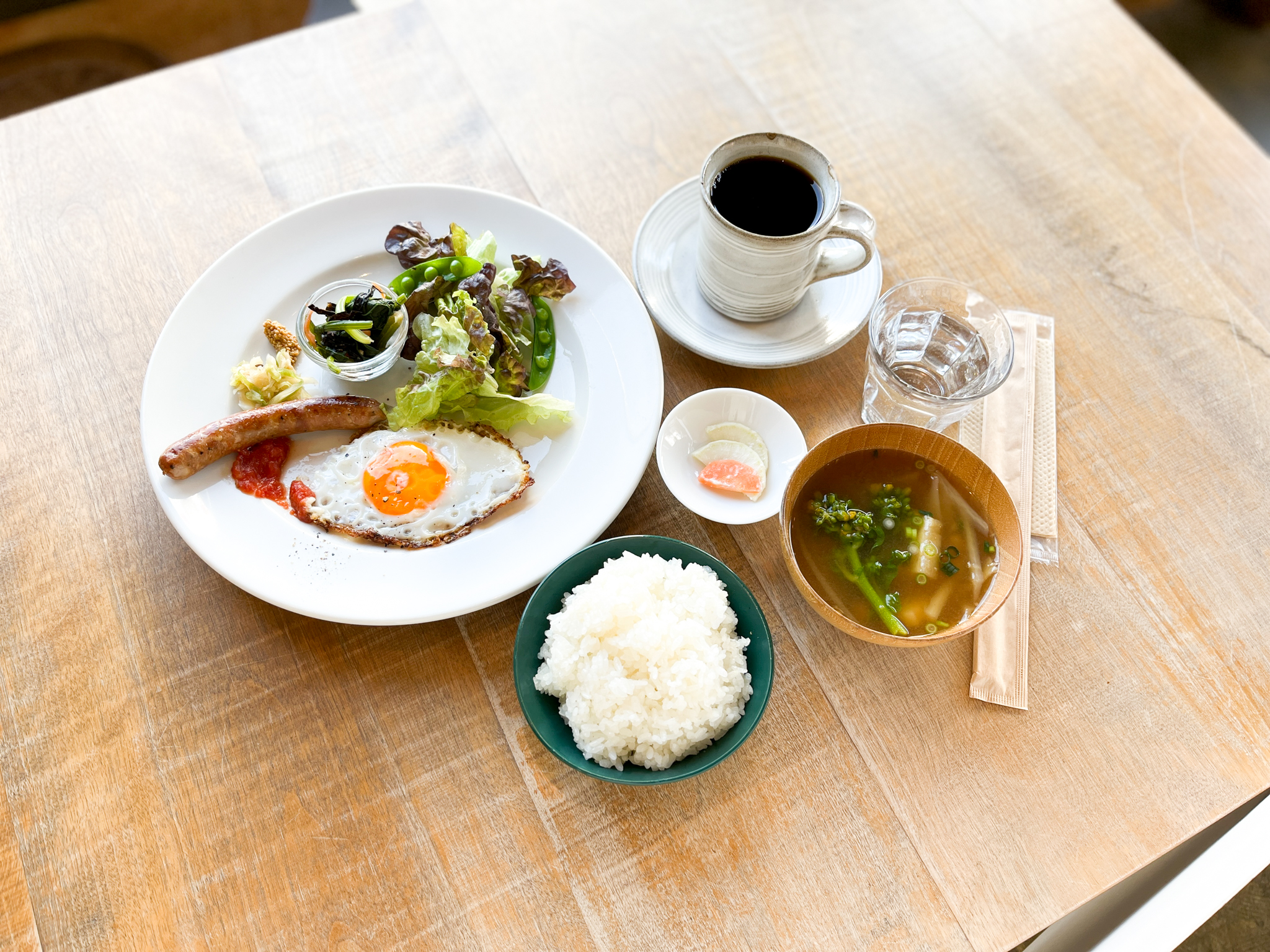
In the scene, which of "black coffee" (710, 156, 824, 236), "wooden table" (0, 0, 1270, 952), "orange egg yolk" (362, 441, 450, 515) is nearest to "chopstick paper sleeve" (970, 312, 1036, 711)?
"wooden table" (0, 0, 1270, 952)

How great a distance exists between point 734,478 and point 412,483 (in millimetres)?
801

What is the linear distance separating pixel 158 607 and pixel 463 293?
107cm

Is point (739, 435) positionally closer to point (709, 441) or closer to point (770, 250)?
point (709, 441)

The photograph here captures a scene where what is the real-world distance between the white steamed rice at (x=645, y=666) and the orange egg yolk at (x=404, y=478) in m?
0.51

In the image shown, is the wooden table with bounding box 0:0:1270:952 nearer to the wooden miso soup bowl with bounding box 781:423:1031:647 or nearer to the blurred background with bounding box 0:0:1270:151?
the wooden miso soup bowl with bounding box 781:423:1031:647

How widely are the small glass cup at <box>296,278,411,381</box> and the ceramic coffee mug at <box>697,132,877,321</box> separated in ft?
2.70

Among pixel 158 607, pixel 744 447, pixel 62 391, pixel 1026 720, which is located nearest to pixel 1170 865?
pixel 1026 720

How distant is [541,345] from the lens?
2.22 m

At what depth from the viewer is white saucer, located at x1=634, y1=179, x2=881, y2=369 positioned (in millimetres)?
2197

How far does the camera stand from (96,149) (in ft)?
8.48

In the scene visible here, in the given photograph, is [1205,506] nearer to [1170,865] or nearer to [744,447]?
[1170,865]

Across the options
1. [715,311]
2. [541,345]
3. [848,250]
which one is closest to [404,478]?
[541,345]

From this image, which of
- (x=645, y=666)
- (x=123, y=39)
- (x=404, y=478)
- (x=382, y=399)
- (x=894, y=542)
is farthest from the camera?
(x=123, y=39)

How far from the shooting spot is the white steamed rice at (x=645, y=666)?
1682 millimetres
